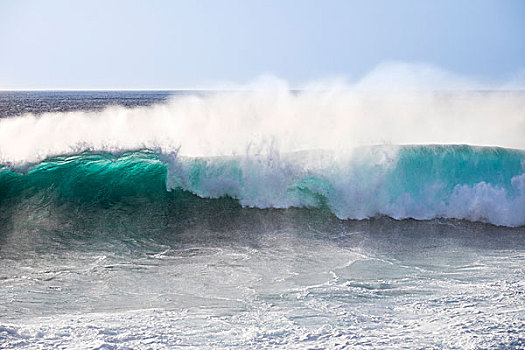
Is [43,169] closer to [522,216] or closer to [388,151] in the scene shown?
[388,151]

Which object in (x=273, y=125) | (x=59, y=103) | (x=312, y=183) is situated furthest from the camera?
(x=59, y=103)

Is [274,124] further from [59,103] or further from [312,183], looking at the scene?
[59,103]

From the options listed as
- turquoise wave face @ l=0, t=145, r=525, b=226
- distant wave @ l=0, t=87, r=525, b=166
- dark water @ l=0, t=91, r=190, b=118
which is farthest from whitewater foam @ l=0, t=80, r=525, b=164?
dark water @ l=0, t=91, r=190, b=118

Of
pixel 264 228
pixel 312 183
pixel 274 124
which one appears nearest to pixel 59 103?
pixel 274 124

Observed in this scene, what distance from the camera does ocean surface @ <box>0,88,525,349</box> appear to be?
182 inches

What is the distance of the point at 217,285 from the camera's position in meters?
5.82

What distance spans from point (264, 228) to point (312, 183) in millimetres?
1583

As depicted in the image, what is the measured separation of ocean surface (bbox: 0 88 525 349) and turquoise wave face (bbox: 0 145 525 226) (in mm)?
29

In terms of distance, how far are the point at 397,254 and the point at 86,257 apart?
426 centimetres

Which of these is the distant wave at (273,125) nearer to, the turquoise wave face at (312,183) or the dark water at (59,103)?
the turquoise wave face at (312,183)

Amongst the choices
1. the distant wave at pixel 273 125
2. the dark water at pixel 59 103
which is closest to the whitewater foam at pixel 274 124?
the distant wave at pixel 273 125

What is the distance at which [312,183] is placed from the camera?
9.41m

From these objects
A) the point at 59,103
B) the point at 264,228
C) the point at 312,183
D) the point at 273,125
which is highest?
the point at 59,103

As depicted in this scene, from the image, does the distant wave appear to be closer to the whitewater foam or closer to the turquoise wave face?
the whitewater foam
